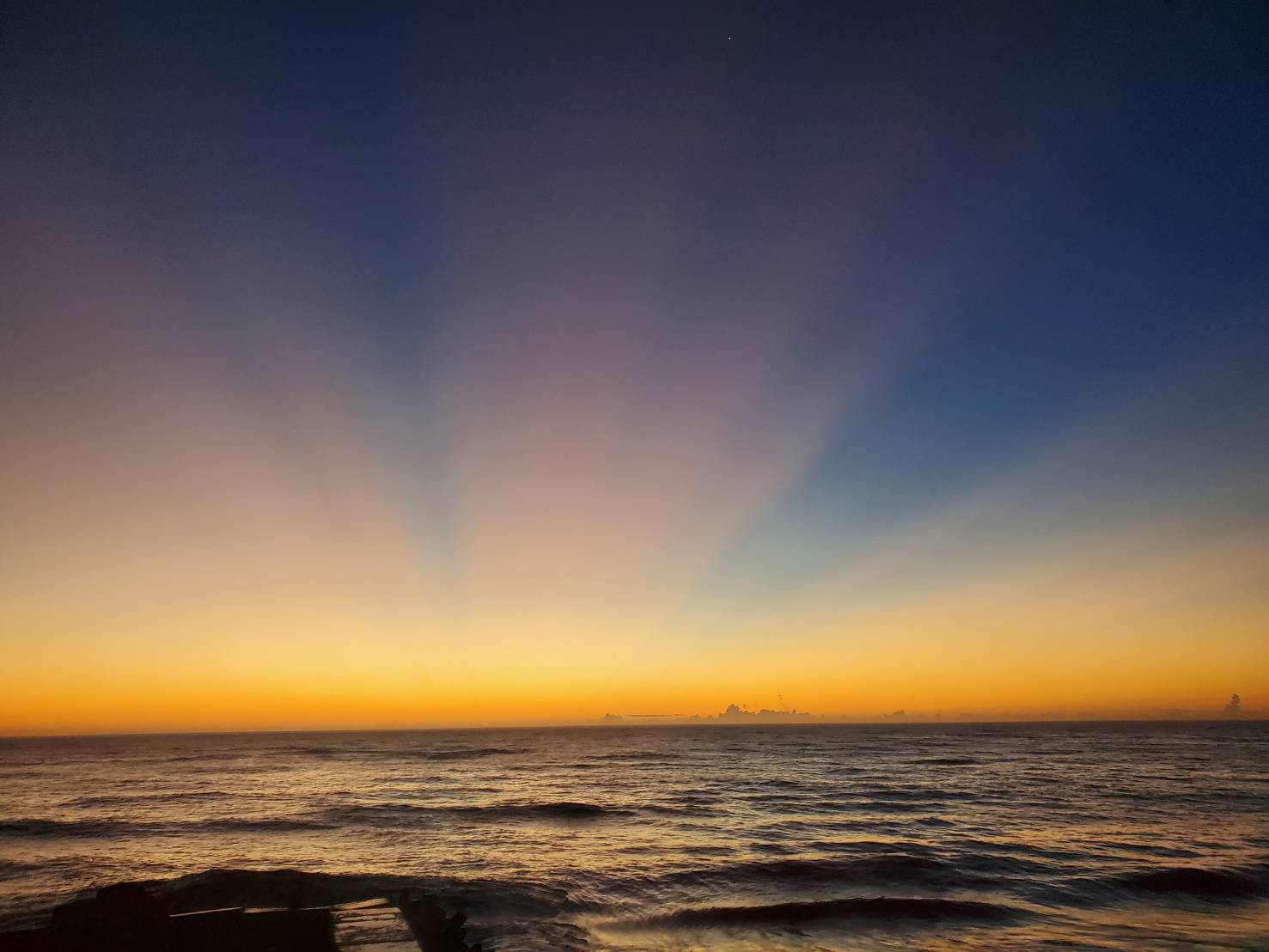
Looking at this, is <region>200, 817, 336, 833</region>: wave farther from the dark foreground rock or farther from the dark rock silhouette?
the dark rock silhouette

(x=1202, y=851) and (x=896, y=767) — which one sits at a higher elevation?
(x=1202, y=851)

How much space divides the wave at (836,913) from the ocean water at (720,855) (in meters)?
0.08

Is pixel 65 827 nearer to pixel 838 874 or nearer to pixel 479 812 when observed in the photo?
pixel 479 812

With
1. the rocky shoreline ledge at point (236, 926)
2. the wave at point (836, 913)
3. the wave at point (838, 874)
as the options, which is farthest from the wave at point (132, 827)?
the wave at point (836, 913)

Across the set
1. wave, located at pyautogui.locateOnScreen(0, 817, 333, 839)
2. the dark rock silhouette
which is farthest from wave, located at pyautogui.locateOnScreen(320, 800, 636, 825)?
the dark rock silhouette

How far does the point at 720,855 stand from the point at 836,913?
311 inches

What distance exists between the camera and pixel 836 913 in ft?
57.5

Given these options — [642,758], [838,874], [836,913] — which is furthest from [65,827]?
[642,758]

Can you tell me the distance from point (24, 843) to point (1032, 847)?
41439 mm

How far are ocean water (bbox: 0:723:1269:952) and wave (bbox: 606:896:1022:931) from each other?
85 millimetres

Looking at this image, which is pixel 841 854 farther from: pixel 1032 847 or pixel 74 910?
pixel 74 910

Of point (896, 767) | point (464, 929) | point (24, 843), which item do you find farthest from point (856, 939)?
point (896, 767)

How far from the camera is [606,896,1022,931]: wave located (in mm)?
16688

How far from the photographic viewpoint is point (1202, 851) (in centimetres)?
2419
